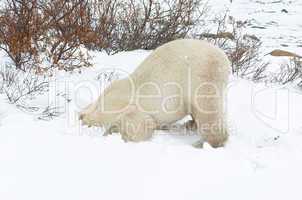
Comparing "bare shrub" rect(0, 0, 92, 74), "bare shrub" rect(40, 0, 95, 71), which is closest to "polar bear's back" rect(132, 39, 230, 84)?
"bare shrub" rect(0, 0, 92, 74)

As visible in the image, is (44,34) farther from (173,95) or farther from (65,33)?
(173,95)

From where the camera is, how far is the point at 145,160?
3426mm

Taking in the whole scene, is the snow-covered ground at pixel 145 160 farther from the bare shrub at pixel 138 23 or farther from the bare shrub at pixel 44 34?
the bare shrub at pixel 138 23

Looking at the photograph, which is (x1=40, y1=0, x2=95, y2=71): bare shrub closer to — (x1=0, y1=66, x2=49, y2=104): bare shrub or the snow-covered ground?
(x1=0, y1=66, x2=49, y2=104): bare shrub

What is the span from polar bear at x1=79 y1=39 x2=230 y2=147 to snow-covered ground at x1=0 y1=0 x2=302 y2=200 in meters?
0.15

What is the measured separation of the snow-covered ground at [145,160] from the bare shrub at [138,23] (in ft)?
8.75

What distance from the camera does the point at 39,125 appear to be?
398cm

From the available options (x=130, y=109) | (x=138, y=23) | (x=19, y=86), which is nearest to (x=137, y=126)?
(x=130, y=109)

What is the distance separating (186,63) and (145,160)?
0.78m

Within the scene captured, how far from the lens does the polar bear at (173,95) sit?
11.5ft

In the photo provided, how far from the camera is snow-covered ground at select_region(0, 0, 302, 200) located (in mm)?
3047

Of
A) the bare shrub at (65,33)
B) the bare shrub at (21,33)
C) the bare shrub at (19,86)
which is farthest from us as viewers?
the bare shrub at (65,33)

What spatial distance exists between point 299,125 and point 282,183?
121 cm

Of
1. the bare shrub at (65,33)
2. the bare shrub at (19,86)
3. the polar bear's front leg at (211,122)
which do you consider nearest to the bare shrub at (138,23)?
the bare shrub at (65,33)
